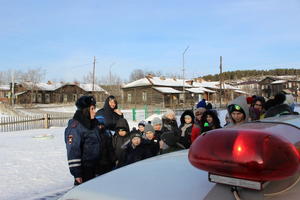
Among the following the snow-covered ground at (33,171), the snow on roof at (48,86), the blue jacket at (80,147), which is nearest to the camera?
the blue jacket at (80,147)

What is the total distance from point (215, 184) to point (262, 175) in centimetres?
27

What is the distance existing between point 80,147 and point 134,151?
152 centimetres

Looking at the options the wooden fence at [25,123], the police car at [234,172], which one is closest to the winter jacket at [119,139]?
the police car at [234,172]

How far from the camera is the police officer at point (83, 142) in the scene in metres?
3.26

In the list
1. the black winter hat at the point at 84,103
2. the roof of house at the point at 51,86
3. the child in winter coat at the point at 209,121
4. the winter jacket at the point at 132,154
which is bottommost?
the winter jacket at the point at 132,154

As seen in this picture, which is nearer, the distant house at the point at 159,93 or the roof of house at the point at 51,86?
the distant house at the point at 159,93

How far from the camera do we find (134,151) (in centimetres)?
471

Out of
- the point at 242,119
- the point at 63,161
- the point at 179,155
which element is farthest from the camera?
the point at 63,161

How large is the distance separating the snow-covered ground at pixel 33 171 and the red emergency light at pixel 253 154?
16.0ft

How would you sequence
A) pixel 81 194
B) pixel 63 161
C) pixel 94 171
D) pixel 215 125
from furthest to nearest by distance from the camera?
1. pixel 63 161
2. pixel 215 125
3. pixel 94 171
4. pixel 81 194

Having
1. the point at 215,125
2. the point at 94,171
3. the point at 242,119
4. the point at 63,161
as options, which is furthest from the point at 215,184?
the point at 63,161

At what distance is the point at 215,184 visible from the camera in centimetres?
118

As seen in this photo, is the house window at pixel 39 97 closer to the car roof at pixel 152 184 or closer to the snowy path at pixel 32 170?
the snowy path at pixel 32 170

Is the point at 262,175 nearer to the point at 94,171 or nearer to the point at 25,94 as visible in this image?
the point at 94,171
